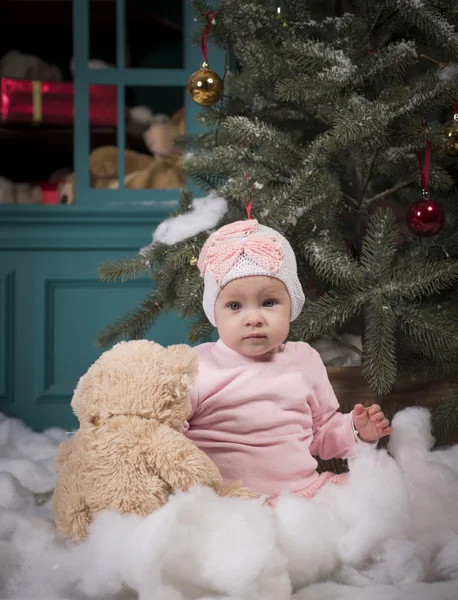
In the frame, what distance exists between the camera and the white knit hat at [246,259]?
124cm

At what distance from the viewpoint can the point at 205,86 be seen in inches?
A: 65.6

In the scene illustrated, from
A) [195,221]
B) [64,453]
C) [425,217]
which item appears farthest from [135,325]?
[425,217]

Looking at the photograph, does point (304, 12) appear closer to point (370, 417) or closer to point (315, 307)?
point (315, 307)

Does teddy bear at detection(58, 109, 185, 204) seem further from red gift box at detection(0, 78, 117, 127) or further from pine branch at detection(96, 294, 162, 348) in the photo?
pine branch at detection(96, 294, 162, 348)

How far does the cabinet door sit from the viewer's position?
2318 millimetres

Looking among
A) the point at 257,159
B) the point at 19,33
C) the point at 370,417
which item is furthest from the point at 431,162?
the point at 19,33

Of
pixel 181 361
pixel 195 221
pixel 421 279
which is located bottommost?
pixel 181 361

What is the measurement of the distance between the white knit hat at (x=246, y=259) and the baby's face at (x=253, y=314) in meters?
0.01

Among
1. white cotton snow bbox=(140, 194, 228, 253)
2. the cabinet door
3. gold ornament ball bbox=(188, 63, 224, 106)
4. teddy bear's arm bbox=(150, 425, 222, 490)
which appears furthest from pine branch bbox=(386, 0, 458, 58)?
the cabinet door

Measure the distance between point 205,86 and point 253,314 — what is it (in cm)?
67

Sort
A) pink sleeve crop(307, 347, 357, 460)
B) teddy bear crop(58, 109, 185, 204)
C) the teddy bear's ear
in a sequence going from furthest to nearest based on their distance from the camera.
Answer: teddy bear crop(58, 109, 185, 204), pink sleeve crop(307, 347, 357, 460), the teddy bear's ear

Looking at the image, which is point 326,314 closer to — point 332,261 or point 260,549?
point 332,261

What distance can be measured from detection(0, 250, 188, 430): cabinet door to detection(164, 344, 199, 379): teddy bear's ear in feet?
3.96

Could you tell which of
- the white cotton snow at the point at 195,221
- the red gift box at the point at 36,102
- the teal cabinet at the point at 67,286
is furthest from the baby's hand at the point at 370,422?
the red gift box at the point at 36,102
